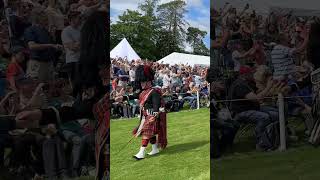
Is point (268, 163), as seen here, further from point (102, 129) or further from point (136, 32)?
point (136, 32)

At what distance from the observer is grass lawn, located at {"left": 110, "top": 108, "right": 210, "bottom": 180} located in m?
6.26

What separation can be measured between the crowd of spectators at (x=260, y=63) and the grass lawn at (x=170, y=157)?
106 centimetres

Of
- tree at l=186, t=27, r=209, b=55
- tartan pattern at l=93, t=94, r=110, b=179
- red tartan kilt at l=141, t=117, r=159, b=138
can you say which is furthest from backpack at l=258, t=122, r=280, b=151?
tree at l=186, t=27, r=209, b=55

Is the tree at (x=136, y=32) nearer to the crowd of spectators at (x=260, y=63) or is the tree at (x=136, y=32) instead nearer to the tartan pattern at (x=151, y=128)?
the tartan pattern at (x=151, y=128)

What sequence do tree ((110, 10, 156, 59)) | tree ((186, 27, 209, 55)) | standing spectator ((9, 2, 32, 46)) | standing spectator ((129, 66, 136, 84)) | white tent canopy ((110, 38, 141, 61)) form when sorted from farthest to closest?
white tent canopy ((110, 38, 141, 61)) → tree ((110, 10, 156, 59)) → tree ((186, 27, 209, 55)) → standing spectator ((129, 66, 136, 84)) → standing spectator ((9, 2, 32, 46))

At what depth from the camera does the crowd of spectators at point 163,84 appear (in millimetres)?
8227

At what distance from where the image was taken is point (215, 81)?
540 cm

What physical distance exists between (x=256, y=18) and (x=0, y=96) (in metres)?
2.98

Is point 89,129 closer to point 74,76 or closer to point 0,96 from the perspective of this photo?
point 74,76

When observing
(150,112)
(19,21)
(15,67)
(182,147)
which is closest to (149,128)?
(150,112)

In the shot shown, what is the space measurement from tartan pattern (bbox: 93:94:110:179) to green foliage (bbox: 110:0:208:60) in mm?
3359

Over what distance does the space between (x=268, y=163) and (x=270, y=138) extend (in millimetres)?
298

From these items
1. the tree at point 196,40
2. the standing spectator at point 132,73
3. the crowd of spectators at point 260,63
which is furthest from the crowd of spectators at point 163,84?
the crowd of spectators at point 260,63

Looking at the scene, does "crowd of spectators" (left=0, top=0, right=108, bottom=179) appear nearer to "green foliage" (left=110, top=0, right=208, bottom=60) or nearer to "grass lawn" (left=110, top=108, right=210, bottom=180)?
"grass lawn" (left=110, top=108, right=210, bottom=180)
